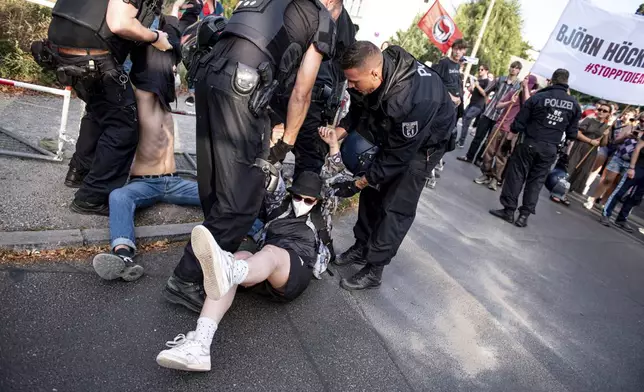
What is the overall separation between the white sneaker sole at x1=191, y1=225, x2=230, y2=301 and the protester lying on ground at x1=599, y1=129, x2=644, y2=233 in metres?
7.39

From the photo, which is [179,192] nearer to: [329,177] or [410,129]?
[329,177]

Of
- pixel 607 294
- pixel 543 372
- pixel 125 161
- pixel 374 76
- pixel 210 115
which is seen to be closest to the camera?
pixel 210 115

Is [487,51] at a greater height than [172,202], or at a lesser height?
greater

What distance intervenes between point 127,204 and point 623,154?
801cm

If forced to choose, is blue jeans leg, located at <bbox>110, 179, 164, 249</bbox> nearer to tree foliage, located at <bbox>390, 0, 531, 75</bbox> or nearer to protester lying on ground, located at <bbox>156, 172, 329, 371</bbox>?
protester lying on ground, located at <bbox>156, 172, 329, 371</bbox>

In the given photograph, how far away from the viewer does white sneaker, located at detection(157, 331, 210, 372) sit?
1.95 meters

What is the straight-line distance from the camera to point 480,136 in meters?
9.13

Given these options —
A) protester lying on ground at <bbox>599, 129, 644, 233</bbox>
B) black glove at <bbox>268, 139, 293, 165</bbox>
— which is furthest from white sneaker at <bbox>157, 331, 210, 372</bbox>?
protester lying on ground at <bbox>599, 129, 644, 233</bbox>

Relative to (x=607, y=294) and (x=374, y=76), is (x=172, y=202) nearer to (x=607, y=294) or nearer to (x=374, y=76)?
(x=374, y=76)

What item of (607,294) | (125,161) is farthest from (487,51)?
(125,161)

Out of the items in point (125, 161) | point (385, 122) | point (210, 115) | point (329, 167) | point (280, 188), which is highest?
point (385, 122)

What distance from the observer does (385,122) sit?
298 centimetres

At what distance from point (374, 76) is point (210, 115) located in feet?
3.36

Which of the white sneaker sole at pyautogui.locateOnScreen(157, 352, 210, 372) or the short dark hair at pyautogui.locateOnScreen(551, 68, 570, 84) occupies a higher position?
the short dark hair at pyautogui.locateOnScreen(551, 68, 570, 84)
